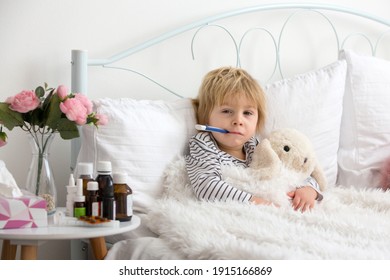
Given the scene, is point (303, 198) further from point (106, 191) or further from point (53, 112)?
point (53, 112)

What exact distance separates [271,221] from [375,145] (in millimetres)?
806

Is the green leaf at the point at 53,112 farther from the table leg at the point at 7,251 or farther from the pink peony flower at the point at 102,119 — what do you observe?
the table leg at the point at 7,251

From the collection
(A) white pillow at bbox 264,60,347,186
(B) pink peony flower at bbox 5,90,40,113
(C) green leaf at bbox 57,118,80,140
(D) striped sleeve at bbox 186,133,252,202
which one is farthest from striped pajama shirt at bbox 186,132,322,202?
(B) pink peony flower at bbox 5,90,40,113

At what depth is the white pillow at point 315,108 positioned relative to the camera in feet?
6.31

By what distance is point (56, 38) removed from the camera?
6.20ft

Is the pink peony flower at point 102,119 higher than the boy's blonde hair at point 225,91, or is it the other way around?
the boy's blonde hair at point 225,91

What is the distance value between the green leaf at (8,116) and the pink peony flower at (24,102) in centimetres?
2

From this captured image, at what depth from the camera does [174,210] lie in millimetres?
1479

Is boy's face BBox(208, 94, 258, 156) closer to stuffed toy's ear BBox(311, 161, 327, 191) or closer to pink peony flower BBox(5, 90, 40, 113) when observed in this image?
stuffed toy's ear BBox(311, 161, 327, 191)

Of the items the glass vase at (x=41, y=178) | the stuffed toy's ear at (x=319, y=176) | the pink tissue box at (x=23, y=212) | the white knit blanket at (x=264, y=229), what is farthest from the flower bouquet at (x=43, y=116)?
the stuffed toy's ear at (x=319, y=176)

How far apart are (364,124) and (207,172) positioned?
68 cm

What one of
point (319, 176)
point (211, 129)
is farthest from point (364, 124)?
point (211, 129)

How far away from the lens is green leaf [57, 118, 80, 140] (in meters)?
1.49

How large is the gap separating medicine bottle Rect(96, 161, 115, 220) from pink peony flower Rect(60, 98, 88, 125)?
0.40 ft
